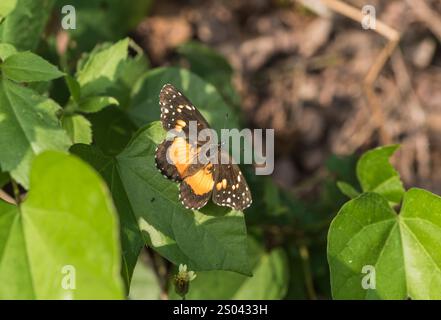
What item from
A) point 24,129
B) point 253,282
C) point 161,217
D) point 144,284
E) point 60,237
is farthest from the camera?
point 144,284

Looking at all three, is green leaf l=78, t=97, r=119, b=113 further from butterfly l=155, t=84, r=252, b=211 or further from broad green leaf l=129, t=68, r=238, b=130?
broad green leaf l=129, t=68, r=238, b=130

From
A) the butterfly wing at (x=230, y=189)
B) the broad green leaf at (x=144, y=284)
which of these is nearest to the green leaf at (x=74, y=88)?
the butterfly wing at (x=230, y=189)

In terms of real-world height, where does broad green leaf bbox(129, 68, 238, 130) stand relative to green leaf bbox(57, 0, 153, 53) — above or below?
below

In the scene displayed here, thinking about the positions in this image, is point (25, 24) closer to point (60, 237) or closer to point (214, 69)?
point (60, 237)

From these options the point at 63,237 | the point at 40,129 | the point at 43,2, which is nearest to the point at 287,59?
the point at 43,2

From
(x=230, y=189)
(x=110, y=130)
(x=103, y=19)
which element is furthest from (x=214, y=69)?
(x=230, y=189)

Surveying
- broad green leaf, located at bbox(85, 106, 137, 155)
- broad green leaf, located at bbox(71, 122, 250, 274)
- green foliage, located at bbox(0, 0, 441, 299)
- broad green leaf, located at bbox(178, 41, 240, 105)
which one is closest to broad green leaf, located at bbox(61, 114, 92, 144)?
green foliage, located at bbox(0, 0, 441, 299)
